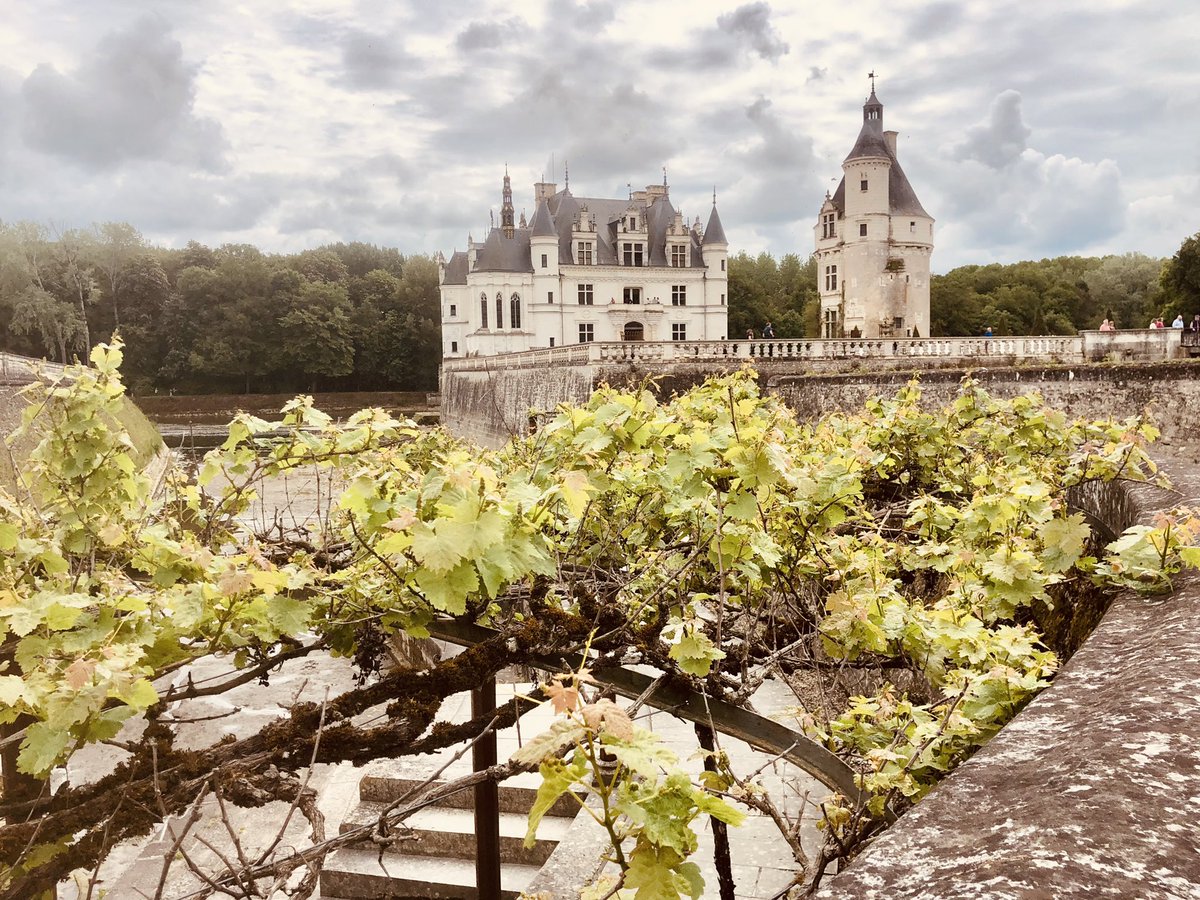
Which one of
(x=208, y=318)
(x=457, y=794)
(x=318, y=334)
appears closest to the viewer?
(x=457, y=794)

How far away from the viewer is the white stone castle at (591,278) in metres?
49.6

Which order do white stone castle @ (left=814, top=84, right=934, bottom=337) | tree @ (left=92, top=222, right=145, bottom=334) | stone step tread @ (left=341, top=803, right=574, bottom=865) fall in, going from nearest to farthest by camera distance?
stone step tread @ (left=341, top=803, right=574, bottom=865) < white stone castle @ (left=814, top=84, right=934, bottom=337) < tree @ (left=92, top=222, right=145, bottom=334)

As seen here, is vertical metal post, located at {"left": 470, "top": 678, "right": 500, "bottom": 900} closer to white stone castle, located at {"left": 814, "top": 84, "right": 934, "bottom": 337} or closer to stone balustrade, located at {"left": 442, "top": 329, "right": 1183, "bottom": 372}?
stone balustrade, located at {"left": 442, "top": 329, "right": 1183, "bottom": 372}

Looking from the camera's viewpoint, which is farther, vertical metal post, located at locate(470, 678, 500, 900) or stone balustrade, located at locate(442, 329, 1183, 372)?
stone balustrade, located at locate(442, 329, 1183, 372)

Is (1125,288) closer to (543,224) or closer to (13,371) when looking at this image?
(543,224)

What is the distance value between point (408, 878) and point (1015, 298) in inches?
2718

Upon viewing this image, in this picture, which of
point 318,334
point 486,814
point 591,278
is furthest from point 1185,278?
point 318,334

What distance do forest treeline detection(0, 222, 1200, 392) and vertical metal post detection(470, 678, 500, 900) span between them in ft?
201

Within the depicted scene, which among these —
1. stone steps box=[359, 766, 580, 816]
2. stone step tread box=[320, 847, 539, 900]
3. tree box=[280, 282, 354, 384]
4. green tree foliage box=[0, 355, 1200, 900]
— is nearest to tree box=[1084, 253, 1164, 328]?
tree box=[280, 282, 354, 384]

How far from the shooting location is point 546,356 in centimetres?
3225

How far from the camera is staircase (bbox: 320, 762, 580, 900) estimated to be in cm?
718

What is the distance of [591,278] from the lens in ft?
164

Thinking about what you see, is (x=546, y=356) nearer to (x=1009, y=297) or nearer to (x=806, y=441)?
(x=806, y=441)

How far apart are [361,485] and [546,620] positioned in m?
0.92
